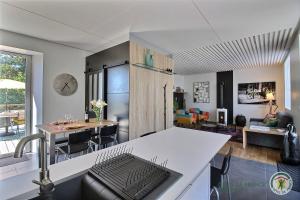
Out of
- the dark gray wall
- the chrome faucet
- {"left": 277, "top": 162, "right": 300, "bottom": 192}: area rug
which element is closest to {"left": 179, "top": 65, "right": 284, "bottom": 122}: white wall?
{"left": 277, "top": 162, "right": 300, "bottom": 192}: area rug

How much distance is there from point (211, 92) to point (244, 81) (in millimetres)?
1587

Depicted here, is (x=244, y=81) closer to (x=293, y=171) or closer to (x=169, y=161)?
(x=293, y=171)

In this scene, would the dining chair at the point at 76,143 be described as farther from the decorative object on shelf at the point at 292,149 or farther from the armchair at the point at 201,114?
the armchair at the point at 201,114

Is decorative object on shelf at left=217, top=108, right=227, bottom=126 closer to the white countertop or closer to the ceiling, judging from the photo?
the ceiling

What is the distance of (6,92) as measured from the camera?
3336mm

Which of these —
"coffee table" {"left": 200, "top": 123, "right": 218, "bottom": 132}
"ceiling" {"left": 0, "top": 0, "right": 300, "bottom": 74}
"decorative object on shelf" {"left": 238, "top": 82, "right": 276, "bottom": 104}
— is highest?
"ceiling" {"left": 0, "top": 0, "right": 300, "bottom": 74}

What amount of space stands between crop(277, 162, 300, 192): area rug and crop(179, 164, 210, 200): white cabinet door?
2174 mm

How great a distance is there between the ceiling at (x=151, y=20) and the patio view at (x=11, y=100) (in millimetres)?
776

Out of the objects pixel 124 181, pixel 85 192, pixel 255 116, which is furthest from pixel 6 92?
pixel 255 116

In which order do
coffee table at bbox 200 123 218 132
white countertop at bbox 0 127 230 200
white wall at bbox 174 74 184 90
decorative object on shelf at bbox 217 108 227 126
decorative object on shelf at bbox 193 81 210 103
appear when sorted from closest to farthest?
white countertop at bbox 0 127 230 200 → coffee table at bbox 200 123 218 132 → decorative object on shelf at bbox 217 108 227 126 → decorative object on shelf at bbox 193 81 210 103 → white wall at bbox 174 74 184 90

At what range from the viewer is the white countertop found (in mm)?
754

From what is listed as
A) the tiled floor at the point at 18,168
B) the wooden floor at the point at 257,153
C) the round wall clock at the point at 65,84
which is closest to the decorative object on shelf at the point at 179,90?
the wooden floor at the point at 257,153

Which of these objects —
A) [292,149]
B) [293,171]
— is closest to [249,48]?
[292,149]

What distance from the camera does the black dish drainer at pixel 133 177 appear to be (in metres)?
0.69
